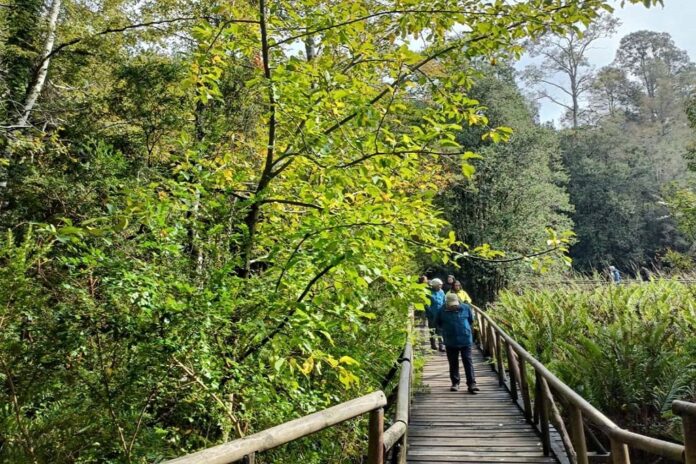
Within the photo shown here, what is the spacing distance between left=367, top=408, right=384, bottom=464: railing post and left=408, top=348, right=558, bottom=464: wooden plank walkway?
2.48 meters

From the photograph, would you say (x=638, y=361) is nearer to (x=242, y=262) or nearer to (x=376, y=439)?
(x=376, y=439)

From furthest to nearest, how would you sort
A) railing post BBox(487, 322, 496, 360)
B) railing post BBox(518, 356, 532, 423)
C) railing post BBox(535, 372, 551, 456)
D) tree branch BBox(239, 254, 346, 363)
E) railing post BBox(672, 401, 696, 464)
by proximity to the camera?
railing post BBox(487, 322, 496, 360)
railing post BBox(518, 356, 532, 423)
railing post BBox(535, 372, 551, 456)
tree branch BBox(239, 254, 346, 363)
railing post BBox(672, 401, 696, 464)

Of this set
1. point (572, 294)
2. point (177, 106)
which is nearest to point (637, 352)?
point (572, 294)

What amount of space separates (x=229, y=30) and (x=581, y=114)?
4869 cm

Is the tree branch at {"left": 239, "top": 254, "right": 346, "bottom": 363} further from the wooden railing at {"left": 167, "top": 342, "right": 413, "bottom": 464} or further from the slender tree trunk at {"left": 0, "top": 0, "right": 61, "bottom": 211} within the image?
the slender tree trunk at {"left": 0, "top": 0, "right": 61, "bottom": 211}

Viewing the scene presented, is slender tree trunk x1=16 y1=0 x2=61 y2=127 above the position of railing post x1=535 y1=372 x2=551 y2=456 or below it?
above

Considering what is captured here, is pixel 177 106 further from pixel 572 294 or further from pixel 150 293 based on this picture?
pixel 572 294

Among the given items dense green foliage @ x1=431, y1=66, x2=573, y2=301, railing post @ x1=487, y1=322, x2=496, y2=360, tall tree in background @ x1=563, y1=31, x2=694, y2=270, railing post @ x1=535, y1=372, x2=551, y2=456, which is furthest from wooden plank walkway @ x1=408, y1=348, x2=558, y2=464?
tall tree in background @ x1=563, y1=31, x2=694, y2=270

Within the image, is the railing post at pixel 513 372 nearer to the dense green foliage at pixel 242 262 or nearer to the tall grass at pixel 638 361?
the tall grass at pixel 638 361

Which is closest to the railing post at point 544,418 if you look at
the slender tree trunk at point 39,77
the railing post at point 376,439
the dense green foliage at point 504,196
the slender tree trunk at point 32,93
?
the railing post at point 376,439

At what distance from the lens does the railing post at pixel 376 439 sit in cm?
245

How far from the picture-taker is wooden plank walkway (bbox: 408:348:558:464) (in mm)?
4637

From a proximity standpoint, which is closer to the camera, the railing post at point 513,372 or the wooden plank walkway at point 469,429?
the wooden plank walkway at point 469,429

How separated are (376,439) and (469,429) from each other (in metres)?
3.57
